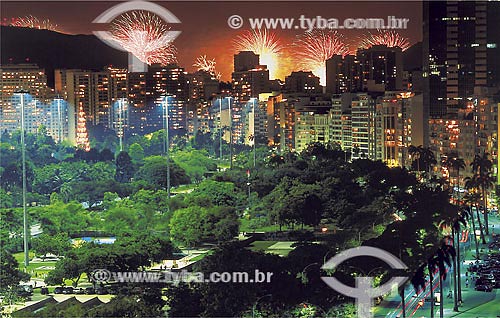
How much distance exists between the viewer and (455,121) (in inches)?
278

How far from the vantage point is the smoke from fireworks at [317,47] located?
7.07m

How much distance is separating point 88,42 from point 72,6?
649 millimetres

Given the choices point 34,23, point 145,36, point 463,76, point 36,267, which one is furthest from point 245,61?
point 463,76

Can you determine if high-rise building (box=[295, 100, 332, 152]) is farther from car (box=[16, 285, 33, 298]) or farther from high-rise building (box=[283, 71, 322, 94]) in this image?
car (box=[16, 285, 33, 298])

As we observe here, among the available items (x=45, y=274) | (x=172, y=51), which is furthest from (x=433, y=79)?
(x=45, y=274)

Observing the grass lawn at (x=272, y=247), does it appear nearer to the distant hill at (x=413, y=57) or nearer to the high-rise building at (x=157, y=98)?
the high-rise building at (x=157, y=98)

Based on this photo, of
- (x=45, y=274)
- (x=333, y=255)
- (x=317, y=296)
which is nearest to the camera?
(x=317, y=296)

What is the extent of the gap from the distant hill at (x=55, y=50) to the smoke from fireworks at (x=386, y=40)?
63.9 inches

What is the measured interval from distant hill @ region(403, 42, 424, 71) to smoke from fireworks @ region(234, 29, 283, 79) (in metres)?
0.92

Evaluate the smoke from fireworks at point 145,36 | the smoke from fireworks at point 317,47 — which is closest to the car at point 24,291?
the smoke from fireworks at point 145,36

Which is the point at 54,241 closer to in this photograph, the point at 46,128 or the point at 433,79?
the point at 46,128

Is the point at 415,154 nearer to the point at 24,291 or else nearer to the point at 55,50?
the point at 24,291

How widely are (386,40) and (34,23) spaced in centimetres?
205

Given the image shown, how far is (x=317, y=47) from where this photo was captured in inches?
287
